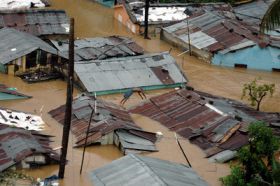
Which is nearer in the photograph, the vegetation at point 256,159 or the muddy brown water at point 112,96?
the vegetation at point 256,159

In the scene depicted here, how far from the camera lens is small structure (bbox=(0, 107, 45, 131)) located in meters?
21.1

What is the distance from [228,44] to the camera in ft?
96.3

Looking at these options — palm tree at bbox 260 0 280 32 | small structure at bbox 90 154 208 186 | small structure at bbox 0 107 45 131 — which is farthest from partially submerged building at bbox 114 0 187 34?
small structure at bbox 90 154 208 186

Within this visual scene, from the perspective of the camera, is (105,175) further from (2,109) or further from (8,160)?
(2,109)

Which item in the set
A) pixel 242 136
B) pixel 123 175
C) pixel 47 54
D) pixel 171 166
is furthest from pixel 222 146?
pixel 47 54

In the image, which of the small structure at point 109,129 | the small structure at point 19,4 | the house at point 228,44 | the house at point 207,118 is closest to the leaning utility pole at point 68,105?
the small structure at point 109,129

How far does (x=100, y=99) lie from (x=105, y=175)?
881cm

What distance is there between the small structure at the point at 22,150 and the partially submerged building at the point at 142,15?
48.1ft

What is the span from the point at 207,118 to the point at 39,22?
1261 centimetres

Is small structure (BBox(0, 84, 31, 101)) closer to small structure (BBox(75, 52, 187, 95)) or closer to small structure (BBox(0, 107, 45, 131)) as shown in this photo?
small structure (BBox(0, 107, 45, 131))

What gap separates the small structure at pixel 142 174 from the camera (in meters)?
15.3

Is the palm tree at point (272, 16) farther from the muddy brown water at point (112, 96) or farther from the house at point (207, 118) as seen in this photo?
the muddy brown water at point (112, 96)

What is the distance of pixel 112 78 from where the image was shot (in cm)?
2592

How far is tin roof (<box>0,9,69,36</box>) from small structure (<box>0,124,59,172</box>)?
A: 1159 centimetres
